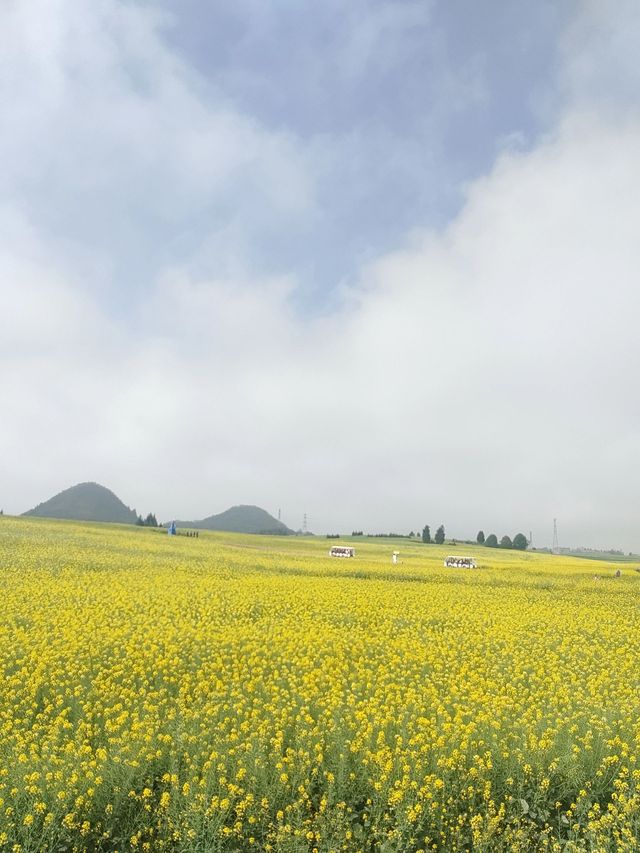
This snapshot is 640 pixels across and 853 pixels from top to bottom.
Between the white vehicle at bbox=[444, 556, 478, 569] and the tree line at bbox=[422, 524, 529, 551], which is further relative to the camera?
the tree line at bbox=[422, 524, 529, 551]

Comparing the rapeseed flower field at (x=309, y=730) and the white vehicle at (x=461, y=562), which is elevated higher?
the rapeseed flower field at (x=309, y=730)

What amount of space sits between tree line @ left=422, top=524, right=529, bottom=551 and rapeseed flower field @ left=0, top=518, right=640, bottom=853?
13309cm

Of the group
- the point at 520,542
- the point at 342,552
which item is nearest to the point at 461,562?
the point at 342,552

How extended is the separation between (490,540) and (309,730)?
174 m

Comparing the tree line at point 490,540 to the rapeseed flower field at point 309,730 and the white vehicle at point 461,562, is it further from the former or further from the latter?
the rapeseed flower field at point 309,730

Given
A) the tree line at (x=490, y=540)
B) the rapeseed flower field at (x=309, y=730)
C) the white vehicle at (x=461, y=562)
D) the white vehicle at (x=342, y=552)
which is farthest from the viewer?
the tree line at (x=490, y=540)

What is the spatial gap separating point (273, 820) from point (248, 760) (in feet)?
3.14

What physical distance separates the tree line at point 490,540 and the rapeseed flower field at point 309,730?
5240 inches

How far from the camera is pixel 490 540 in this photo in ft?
563

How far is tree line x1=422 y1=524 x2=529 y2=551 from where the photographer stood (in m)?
150

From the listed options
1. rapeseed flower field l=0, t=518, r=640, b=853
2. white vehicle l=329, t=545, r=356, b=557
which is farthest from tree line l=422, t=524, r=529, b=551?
rapeseed flower field l=0, t=518, r=640, b=853

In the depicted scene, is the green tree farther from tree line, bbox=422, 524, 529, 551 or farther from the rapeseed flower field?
the rapeseed flower field

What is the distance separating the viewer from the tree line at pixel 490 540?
150 metres

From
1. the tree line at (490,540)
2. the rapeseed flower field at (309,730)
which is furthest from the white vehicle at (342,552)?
the tree line at (490,540)
